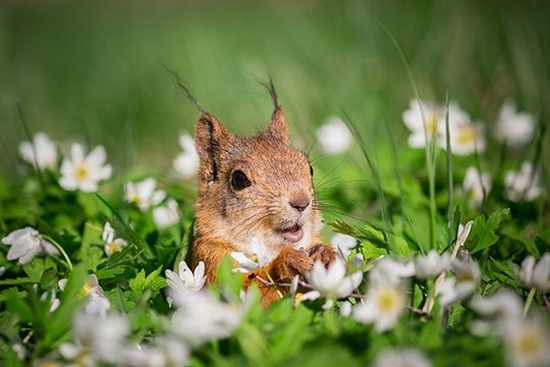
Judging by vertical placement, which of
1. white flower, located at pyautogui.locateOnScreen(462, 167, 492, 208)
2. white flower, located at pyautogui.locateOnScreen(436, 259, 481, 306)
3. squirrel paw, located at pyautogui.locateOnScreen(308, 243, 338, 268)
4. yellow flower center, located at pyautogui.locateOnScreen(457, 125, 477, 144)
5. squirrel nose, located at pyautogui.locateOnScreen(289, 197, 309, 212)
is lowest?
white flower, located at pyautogui.locateOnScreen(462, 167, 492, 208)

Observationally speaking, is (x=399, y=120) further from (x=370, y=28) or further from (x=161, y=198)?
(x=161, y=198)

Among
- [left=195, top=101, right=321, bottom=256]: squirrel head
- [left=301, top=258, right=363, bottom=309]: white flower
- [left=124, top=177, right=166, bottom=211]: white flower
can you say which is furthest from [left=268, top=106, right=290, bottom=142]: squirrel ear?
[left=301, top=258, right=363, bottom=309]: white flower

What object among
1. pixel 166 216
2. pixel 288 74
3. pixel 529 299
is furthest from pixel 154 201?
pixel 288 74

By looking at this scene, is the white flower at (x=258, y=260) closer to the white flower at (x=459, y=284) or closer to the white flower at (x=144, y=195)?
the white flower at (x=459, y=284)

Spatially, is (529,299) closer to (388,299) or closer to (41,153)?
(388,299)

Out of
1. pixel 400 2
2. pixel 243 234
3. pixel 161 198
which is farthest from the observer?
pixel 400 2

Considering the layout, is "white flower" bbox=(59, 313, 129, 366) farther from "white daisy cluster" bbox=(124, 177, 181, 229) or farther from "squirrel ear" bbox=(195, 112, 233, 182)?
"white daisy cluster" bbox=(124, 177, 181, 229)

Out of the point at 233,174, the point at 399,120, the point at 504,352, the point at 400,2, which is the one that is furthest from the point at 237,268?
the point at 400,2
